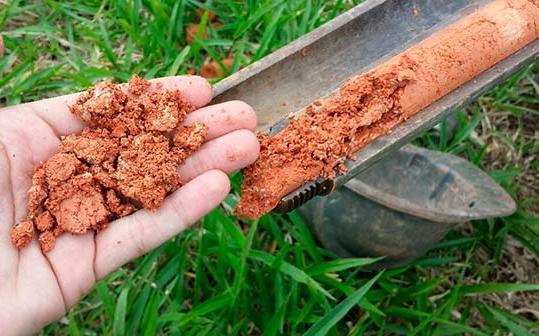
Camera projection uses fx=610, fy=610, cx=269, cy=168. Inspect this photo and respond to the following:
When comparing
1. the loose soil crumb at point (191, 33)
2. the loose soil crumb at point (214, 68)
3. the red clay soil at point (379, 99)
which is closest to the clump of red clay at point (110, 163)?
the red clay soil at point (379, 99)

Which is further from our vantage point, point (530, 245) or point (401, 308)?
point (530, 245)

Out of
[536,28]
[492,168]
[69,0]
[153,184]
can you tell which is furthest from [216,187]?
[69,0]

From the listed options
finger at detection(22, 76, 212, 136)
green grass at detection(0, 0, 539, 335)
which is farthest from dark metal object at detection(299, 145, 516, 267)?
finger at detection(22, 76, 212, 136)

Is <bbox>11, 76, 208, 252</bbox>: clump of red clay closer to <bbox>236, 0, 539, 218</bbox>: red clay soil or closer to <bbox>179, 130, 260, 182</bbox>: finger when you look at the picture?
<bbox>179, 130, 260, 182</bbox>: finger

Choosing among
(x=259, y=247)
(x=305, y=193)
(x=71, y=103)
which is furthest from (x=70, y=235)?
(x=259, y=247)

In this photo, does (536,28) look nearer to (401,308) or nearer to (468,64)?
(468,64)

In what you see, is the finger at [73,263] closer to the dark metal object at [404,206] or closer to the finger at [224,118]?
the finger at [224,118]

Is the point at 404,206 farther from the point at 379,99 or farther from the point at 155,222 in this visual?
the point at 155,222
